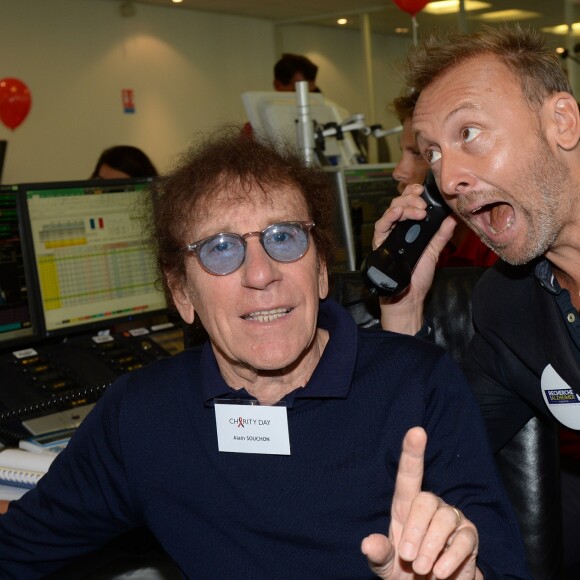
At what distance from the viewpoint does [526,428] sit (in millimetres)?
1591

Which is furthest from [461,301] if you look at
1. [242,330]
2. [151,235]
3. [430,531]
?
[430,531]


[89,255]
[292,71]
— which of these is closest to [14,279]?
[89,255]

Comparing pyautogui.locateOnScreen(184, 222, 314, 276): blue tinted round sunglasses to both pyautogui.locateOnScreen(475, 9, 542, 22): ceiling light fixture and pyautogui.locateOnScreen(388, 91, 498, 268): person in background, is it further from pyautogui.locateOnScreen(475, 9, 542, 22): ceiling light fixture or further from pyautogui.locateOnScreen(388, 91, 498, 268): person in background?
pyautogui.locateOnScreen(475, 9, 542, 22): ceiling light fixture

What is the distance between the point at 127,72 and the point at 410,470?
8.40 metres

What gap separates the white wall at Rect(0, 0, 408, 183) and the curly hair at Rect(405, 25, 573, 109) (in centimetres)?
560

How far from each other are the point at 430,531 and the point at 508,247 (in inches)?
30.6

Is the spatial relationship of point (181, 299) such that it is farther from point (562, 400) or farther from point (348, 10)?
point (348, 10)

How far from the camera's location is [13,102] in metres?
7.17

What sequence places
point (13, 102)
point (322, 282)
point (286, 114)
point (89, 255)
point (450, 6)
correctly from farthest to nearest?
point (450, 6) → point (13, 102) → point (286, 114) → point (89, 255) → point (322, 282)

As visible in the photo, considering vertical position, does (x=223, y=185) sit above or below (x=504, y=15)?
below

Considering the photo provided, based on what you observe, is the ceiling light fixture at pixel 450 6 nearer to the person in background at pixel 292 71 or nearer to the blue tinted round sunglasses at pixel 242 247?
the person in background at pixel 292 71

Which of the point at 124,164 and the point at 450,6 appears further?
the point at 450,6

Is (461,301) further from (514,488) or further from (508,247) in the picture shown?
(514,488)

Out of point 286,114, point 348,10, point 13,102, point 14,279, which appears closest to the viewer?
point 14,279
